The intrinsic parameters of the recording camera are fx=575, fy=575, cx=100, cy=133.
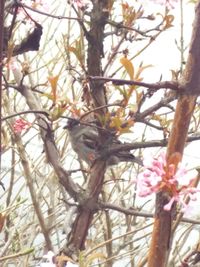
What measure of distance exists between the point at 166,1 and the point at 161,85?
0.53m

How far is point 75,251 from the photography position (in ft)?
2.37

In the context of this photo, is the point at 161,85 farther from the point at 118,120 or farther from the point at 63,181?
the point at 63,181

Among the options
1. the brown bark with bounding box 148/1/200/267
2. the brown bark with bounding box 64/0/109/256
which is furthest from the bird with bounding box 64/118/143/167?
the brown bark with bounding box 148/1/200/267

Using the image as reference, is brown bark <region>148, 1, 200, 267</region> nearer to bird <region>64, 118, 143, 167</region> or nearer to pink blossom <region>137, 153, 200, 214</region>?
pink blossom <region>137, 153, 200, 214</region>

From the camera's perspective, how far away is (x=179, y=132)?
16.3 inches

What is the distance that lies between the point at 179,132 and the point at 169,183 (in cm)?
4

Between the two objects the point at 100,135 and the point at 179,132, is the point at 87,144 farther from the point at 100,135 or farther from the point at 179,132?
the point at 179,132

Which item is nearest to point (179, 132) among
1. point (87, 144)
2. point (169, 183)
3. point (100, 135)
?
point (169, 183)

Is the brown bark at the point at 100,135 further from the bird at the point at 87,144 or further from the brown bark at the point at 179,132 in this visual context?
the brown bark at the point at 179,132

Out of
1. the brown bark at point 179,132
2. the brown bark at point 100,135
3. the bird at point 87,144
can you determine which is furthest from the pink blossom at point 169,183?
the bird at point 87,144

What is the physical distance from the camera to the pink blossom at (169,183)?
1.34 ft

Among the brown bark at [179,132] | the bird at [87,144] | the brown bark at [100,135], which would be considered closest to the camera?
the brown bark at [179,132]

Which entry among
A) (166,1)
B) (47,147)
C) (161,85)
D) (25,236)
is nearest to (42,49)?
(25,236)

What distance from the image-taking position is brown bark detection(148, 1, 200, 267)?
398mm
